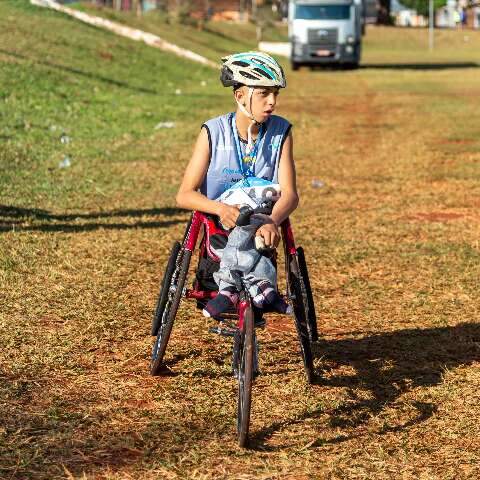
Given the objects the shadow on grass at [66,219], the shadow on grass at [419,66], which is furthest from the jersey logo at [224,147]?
the shadow on grass at [419,66]

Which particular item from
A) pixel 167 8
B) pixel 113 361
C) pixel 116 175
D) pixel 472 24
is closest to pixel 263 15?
pixel 167 8

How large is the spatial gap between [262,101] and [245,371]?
1.46 m

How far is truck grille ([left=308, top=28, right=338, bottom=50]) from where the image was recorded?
47.3m

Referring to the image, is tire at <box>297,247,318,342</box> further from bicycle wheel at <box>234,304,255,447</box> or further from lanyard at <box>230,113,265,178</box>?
bicycle wheel at <box>234,304,255,447</box>

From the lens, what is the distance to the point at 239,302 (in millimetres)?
5809

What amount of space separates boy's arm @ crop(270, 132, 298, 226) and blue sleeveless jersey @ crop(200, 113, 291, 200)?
0.04 m

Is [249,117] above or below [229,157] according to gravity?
above

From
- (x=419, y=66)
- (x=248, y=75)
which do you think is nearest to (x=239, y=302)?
(x=248, y=75)

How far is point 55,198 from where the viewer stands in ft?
46.5

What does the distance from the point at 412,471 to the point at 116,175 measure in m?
11.8

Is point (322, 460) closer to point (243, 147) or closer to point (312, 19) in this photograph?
point (243, 147)

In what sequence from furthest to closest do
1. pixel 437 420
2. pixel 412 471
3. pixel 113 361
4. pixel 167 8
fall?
pixel 167 8
pixel 113 361
pixel 437 420
pixel 412 471

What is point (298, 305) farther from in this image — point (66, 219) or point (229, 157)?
point (66, 219)

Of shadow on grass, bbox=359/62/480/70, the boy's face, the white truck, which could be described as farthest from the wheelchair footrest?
shadow on grass, bbox=359/62/480/70
